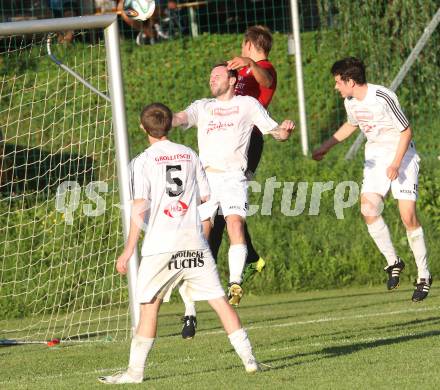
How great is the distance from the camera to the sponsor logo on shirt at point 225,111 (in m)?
11.6

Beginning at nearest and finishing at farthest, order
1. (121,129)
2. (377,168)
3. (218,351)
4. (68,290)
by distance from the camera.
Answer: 1. (218,351)
2. (377,168)
3. (121,129)
4. (68,290)

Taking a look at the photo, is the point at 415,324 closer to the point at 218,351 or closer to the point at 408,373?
the point at 218,351

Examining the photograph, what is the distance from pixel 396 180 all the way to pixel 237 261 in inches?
73.5

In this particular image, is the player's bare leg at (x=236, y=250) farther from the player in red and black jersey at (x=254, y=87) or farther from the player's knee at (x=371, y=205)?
the player's knee at (x=371, y=205)

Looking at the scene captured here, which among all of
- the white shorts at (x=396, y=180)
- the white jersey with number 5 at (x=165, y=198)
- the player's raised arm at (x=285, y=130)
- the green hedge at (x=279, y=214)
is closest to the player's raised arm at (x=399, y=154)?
the white shorts at (x=396, y=180)

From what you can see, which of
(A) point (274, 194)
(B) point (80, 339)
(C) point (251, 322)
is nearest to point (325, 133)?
(A) point (274, 194)

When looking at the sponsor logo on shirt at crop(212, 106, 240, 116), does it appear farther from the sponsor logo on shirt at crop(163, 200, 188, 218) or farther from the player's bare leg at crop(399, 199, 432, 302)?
the sponsor logo on shirt at crop(163, 200, 188, 218)

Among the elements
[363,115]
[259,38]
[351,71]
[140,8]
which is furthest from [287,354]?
[140,8]

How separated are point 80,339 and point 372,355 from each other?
4354mm

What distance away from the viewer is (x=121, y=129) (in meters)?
12.9

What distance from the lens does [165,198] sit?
9.10m

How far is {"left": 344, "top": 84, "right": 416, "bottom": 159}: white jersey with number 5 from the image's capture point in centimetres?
1182

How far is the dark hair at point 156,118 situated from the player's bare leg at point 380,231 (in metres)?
3.50

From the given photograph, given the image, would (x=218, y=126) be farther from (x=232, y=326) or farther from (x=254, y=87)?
(x=232, y=326)
